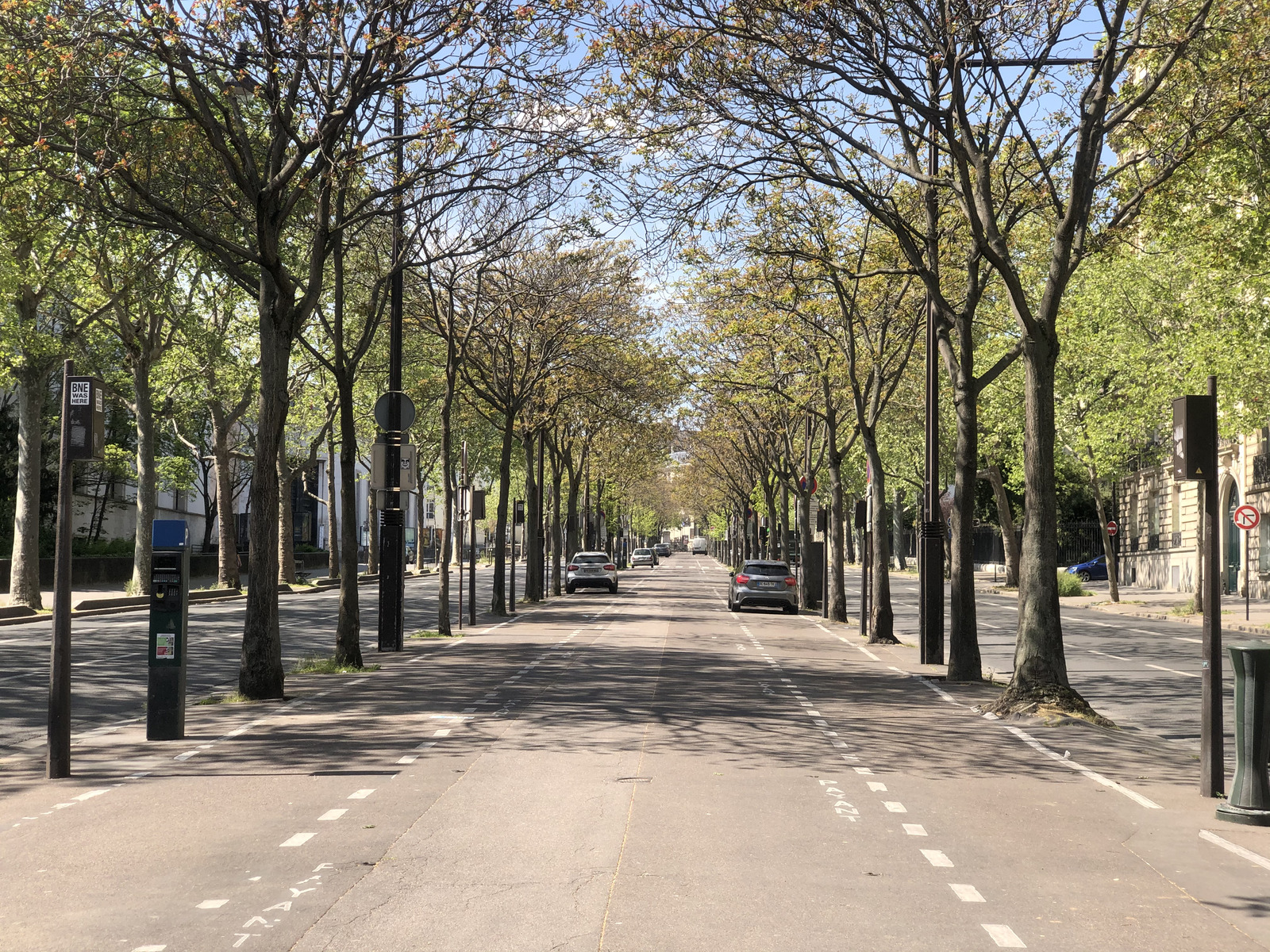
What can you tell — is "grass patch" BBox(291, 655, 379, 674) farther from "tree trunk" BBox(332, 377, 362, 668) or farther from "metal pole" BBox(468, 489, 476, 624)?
"metal pole" BBox(468, 489, 476, 624)

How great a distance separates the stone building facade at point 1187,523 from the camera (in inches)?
1587

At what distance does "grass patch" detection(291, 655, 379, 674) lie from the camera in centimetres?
1697

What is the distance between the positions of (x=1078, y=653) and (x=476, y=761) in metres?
15.8

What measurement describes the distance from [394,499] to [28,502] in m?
12.7

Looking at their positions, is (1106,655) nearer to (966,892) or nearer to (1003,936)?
(966,892)

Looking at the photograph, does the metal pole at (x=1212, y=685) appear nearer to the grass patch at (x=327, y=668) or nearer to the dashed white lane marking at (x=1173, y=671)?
the dashed white lane marking at (x=1173, y=671)

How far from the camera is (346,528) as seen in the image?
19.4 metres

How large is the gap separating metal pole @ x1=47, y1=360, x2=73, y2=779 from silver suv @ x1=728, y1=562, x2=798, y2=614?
26.8m

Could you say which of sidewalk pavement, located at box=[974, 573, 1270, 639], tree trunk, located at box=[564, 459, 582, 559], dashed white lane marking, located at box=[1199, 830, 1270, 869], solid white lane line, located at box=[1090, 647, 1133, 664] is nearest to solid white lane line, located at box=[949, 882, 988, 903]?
dashed white lane marking, located at box=[1199, 830, 1270, 869]

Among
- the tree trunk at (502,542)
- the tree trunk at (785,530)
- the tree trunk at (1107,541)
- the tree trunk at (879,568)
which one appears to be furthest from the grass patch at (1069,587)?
the tree trunk at (879,568)

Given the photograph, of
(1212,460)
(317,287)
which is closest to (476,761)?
(1212,460)

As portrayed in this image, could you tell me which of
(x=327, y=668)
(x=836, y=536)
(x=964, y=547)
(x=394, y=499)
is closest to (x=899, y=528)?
(x=836, y=536)

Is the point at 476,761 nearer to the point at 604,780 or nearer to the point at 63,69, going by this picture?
the point at 604,780

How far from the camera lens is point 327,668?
17312 millimetres
